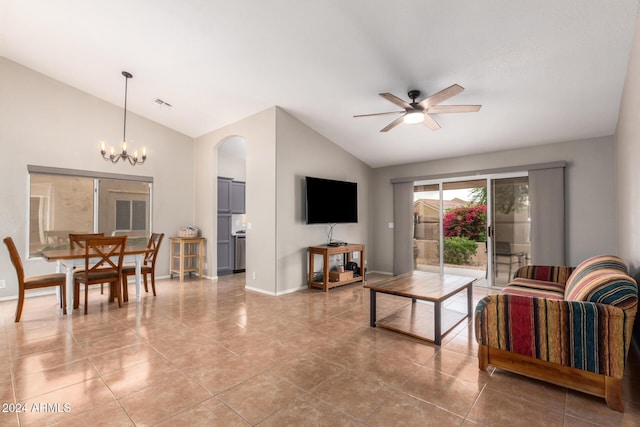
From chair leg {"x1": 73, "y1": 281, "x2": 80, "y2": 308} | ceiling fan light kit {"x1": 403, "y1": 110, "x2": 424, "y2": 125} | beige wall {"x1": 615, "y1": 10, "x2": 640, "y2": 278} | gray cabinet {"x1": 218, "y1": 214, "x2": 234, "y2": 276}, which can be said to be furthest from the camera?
gray cabinet {"x1": 218, "y1": 214, "x2": 234, "y2": 276}

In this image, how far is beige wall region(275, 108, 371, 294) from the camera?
4.78 meters

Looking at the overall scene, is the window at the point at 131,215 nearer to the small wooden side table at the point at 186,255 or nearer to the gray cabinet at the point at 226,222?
the small wooden side table at the point at 186,255

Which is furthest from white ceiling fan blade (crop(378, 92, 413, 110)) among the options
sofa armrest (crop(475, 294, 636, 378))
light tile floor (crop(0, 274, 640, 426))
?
light tile floor (crop(0, 274, 640, 426))

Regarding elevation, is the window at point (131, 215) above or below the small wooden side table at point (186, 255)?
above

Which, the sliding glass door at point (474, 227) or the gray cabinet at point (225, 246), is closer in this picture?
the sliding glass door at point (474, 227)

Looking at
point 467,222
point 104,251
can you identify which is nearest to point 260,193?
point 104,251

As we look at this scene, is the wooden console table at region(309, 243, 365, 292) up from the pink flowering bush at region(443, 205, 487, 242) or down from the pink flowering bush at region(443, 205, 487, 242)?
down

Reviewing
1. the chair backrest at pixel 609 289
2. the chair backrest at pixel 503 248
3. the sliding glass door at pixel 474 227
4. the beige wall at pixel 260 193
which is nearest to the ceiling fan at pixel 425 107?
the chair backrest at pixel 609 289

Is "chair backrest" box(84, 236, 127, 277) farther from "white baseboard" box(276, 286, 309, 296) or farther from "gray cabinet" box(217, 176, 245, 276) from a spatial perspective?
"gray cabinet" box(217, 176, 245, 276)

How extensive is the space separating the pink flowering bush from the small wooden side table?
479 cm

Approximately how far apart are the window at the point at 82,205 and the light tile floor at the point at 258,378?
1.73m

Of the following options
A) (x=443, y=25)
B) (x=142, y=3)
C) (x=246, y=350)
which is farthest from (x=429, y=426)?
(x=142, y=3)

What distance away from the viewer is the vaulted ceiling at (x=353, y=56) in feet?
8.53

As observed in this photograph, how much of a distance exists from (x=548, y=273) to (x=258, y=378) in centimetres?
353
